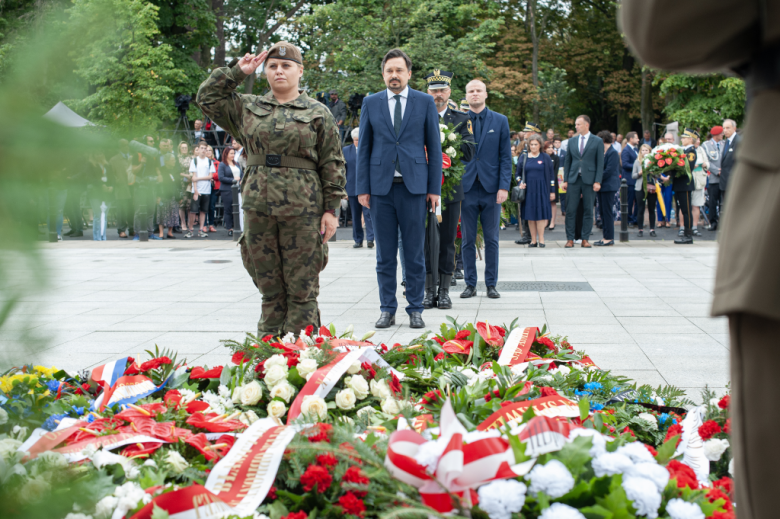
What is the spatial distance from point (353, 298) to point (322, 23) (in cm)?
1965

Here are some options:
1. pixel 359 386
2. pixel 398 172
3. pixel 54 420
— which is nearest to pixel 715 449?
pixel 359 386

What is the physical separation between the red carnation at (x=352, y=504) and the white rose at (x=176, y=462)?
2.15 ft

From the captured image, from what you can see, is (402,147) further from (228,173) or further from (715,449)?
(228,173)

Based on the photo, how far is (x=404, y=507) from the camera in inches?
66.9

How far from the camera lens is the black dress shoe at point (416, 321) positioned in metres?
6.37

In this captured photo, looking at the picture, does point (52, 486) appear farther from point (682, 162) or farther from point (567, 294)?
point (682, 162)

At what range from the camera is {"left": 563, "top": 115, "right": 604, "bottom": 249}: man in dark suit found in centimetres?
1338

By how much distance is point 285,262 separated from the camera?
4.78 metres

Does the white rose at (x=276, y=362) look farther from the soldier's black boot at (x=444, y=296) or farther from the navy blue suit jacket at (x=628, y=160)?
the navy blue suit jacket at (x=628, y=160)

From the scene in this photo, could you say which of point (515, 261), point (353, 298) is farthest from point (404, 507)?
point (515, 261)

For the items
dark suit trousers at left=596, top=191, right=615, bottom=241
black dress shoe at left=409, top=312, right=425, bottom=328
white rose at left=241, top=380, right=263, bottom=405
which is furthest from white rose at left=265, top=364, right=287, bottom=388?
dark suit trousers at left=596, top=191, right=615, bottom=241

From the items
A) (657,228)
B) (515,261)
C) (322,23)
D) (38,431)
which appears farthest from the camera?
(322,23)

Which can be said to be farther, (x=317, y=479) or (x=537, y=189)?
(x=537, y=189)

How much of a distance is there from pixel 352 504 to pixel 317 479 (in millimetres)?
173
